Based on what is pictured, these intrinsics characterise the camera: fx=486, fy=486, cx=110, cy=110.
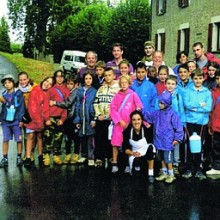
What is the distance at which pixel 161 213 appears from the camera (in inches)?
238

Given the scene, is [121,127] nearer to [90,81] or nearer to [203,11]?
[90,81]

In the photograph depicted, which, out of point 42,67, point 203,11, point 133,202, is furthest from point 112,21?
point 133,202

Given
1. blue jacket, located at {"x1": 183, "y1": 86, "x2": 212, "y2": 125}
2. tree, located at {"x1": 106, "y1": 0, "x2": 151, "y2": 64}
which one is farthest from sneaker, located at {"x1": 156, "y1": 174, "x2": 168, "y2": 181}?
tree, located at {"x1": 106, "y1": 0, "x2": 151, "y2": 64}

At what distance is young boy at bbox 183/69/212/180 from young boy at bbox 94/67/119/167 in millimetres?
1291

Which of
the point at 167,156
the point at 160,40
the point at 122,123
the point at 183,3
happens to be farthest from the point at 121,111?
the point at 160,40

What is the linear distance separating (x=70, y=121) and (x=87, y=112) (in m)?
0.54

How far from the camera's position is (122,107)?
8.12 metres

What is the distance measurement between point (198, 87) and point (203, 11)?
59.9ft

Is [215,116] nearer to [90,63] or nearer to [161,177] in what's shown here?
[161,177]

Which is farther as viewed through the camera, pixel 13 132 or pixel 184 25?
pixel 184 25

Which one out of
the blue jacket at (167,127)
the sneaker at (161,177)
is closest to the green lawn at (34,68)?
the blue jacket at (167,127)

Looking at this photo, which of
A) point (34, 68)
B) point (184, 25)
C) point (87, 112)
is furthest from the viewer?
point (34, 68)

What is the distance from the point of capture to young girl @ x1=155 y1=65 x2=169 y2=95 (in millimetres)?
8242

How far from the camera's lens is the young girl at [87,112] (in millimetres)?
8625
